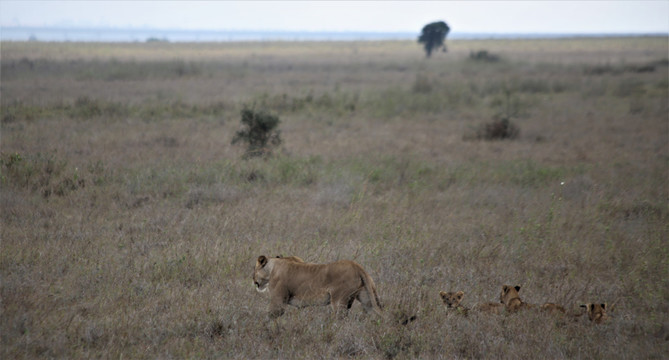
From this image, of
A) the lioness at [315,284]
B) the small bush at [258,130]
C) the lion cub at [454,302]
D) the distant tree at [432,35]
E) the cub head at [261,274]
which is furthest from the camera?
the distant tree at [432,35]

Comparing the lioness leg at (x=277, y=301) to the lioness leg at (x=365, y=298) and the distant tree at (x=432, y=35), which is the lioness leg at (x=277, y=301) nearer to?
the lioness leg at (x=365, y=298)

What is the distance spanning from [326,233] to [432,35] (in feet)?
214

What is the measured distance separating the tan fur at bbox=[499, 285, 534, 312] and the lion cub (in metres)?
0.39

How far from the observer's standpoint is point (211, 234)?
6.97m

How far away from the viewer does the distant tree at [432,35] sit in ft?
225

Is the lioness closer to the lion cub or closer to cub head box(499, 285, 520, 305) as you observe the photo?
the lion cub

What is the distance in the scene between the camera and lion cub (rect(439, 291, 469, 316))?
4930 millimetres

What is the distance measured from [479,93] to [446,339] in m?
22.6

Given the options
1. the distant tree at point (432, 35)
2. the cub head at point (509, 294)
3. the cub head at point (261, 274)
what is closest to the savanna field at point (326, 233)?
the cub head at point (509, 294)

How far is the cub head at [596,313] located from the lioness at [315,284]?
1.95 meters

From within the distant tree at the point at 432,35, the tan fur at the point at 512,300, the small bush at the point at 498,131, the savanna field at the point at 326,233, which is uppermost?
the distant tree at the point at 432,35

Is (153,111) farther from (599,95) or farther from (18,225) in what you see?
(599,95)

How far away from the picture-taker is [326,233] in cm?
728

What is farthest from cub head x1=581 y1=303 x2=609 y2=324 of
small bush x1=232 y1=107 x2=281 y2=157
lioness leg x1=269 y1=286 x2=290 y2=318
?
small bush x1=232 y1=107 x2=281 y2=157
